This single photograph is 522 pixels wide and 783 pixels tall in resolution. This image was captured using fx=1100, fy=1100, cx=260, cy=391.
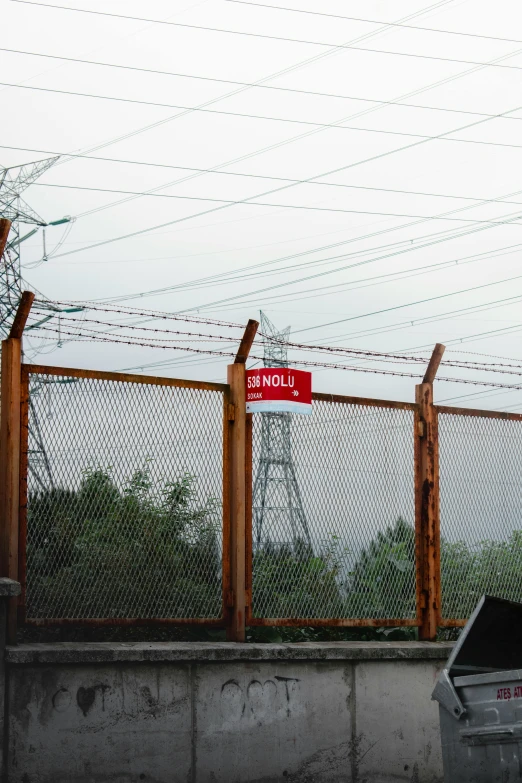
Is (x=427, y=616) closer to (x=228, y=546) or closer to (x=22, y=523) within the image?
(x=228, y=546)

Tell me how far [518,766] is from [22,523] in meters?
3.68

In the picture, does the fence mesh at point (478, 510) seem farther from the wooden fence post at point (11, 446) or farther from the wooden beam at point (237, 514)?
the wooden fence post at point (11, 446)

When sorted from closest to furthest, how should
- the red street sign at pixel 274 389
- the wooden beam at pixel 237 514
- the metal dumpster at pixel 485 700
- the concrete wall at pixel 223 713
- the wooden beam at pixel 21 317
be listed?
1. the metal dumpster at pixel 485 700
2. the concrete wall at pixel 223 713
3. the wooden beam at pixel 21 317
4. the wooden beam at pixel 237 514
5. the red street sign at pixel 274 389

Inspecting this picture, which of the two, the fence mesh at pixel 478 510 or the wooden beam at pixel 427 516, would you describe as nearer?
the wooden beam at pixel 427 516

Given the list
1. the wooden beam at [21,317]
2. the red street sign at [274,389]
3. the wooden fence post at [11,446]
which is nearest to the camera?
the wooden fence post at [11,446]

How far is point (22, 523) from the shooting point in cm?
777

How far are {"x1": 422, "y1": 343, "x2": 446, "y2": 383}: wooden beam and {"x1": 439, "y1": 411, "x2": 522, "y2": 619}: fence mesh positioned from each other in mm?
358

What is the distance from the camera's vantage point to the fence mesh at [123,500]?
7926mm

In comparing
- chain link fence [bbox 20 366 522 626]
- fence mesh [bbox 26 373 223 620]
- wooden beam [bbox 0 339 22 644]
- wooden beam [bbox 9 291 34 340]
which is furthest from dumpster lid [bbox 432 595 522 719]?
wooden beam [bbox 9 291 34 340]

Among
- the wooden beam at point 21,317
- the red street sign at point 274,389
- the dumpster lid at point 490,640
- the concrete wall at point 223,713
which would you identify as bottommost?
the concrete wall at point 223,713

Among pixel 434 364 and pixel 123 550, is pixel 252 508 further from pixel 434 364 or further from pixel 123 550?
pixel 434 364

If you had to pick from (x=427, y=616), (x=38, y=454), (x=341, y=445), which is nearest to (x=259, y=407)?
(x=341, y=445)

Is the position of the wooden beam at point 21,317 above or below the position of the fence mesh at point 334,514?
above

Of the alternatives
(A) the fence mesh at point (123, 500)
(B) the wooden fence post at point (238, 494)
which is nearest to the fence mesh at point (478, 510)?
(B) the wooden fence post at point (238, 494)
